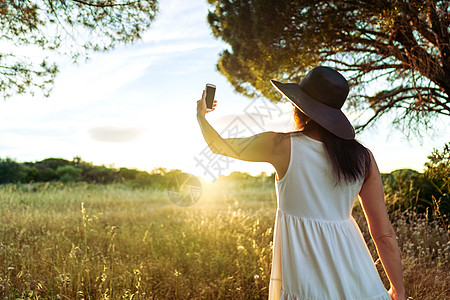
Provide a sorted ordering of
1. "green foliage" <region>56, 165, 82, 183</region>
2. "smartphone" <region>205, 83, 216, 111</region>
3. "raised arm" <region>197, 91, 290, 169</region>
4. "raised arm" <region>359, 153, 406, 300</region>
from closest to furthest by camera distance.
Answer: "raised arm" <region>197, 91, 290, 169</region> < "raised arm" <region>359, 153, 406, 300</region> < "smartphone" <region>205, 83, 216, 111</region> < "green foliage" <region>56, 165, 82, 183</region>

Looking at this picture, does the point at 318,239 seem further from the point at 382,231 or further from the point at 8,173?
the point at 8,173

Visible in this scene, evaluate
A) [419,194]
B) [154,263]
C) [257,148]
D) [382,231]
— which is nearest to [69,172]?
[154,263]

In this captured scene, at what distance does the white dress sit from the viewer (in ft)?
4.97

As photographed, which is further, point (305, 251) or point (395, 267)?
point (395, 267)

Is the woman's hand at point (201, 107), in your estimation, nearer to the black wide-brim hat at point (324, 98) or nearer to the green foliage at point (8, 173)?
the black wide-brim hat at point (324, 98)

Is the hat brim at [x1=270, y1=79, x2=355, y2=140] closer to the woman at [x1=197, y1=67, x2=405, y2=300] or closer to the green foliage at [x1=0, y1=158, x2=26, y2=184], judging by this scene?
the woman at [x1=197, y1=67, x2=405, y2=300]

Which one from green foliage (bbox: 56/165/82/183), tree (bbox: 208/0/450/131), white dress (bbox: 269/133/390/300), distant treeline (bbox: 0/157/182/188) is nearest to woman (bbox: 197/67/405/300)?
white dress (bbox: 269/133/390/300)

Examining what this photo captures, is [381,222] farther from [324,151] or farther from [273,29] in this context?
[273,29]

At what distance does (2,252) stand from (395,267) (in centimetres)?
459

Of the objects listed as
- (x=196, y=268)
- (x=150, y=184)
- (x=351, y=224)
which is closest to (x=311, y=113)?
(x=351, y=224)

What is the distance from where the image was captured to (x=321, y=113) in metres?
1.57

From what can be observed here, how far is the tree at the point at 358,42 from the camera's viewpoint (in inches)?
235

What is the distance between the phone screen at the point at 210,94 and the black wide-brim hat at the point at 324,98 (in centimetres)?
39

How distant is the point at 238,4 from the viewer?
299 inches
